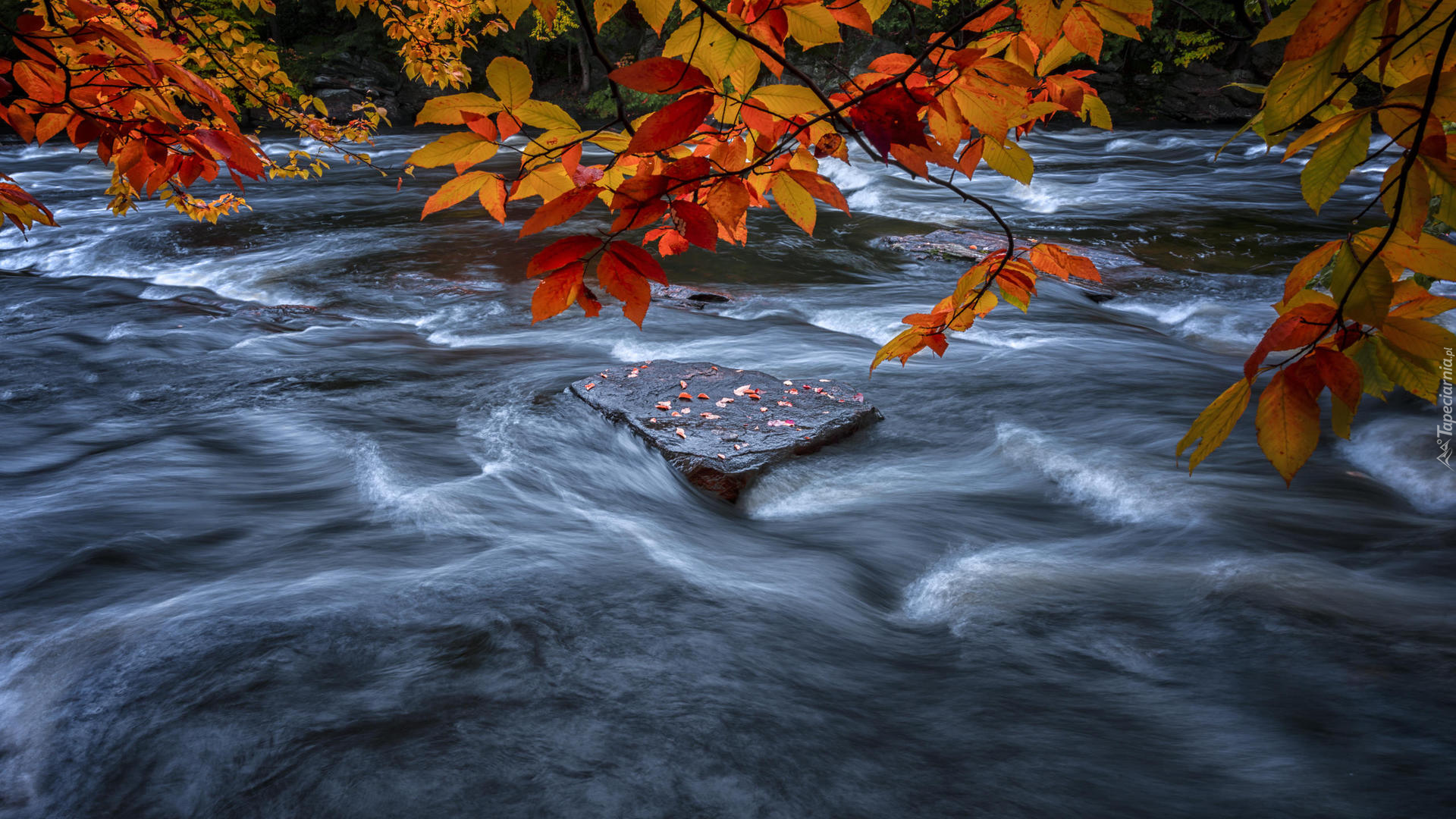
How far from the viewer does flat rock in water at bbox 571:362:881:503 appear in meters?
3.83

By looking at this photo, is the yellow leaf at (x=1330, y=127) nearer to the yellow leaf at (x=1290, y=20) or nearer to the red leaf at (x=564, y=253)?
the yellow leaf at (x=1290, y=20)

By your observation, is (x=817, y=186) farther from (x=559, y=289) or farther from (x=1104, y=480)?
(x=1104, y=480)

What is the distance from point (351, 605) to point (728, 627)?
1.15 m

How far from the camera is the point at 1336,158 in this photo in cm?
93

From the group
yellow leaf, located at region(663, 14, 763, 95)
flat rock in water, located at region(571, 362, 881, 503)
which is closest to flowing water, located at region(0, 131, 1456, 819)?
flat rock in water, located at region(571, 362, 881, 503)

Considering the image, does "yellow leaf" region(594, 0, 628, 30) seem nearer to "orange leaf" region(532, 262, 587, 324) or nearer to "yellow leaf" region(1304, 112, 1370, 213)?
"orange leaf" region(532, 262, 587, 324)

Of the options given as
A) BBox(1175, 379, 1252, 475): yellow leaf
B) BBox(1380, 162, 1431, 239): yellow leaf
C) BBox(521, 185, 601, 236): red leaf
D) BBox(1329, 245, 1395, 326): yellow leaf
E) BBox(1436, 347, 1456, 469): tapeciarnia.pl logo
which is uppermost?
BBox(521, 185, 601, 236): red leaf

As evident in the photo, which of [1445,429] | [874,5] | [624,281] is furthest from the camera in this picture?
[1445,429]

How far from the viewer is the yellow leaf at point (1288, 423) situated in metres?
0.95

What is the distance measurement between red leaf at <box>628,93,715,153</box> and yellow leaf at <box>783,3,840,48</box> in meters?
0.23

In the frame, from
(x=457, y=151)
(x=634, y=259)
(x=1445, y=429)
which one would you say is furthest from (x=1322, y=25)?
(x=1445, y=429)

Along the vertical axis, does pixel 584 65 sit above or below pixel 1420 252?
above

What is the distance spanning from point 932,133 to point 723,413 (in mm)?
2998

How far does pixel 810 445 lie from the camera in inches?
161
